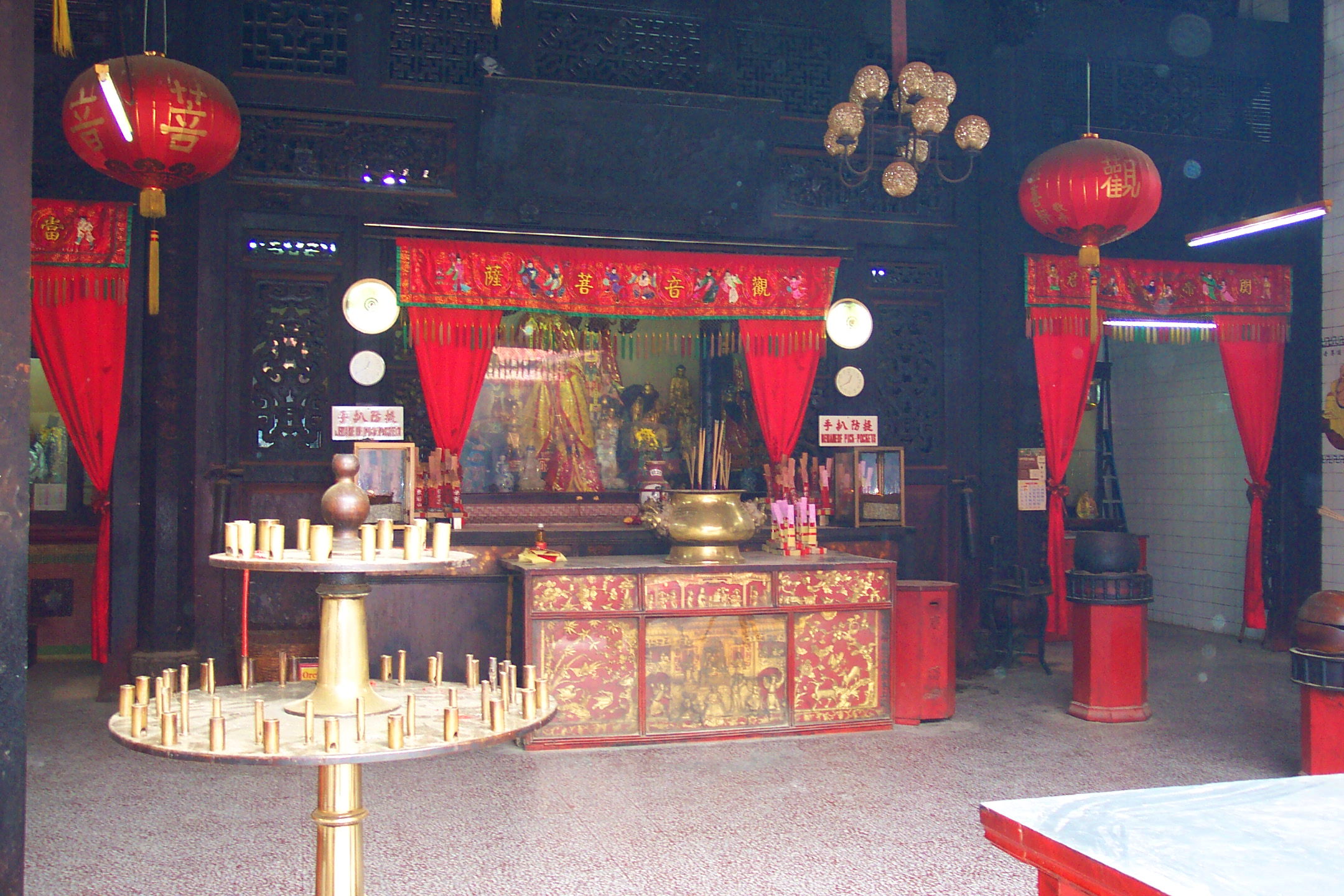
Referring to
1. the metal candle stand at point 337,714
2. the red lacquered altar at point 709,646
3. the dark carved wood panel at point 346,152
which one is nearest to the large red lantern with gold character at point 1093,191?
the red lacquered altar at point 709,646

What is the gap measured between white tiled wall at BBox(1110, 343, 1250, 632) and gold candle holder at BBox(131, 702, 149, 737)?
26.3ft

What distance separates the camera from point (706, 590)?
4.85m

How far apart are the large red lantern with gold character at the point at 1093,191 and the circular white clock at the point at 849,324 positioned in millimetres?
1325

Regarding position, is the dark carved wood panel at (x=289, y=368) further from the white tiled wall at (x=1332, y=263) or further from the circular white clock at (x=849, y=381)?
the white tiled wall at (x=1332, y=263)

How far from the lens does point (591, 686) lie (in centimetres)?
472

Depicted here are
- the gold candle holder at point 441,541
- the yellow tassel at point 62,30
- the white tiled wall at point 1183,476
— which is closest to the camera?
the gold candle holder at point 441,541

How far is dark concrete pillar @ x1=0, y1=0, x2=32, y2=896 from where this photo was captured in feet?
6.51

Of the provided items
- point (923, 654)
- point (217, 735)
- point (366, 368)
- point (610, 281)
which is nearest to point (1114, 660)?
point (923, 654)

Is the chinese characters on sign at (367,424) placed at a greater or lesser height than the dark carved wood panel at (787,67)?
lesser

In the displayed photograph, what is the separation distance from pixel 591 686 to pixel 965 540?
3084 millimetres

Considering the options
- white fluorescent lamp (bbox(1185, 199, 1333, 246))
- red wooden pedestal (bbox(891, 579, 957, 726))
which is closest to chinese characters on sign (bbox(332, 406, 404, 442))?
red wooden pedestal (bbox(891, 579, 957, 726))

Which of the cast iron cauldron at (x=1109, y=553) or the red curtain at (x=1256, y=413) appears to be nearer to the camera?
the cast iron cauldron at (x=1109, y=553)

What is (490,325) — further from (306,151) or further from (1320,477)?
(1320,477)

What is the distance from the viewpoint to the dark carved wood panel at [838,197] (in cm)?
659
